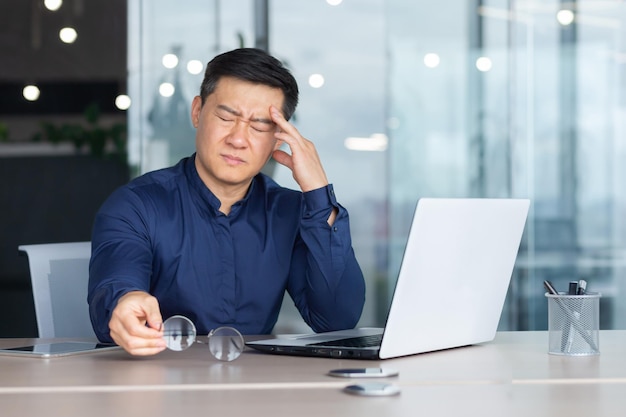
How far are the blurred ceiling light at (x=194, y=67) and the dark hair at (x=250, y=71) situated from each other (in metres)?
2.47

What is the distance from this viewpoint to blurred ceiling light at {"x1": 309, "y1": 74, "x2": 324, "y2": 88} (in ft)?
16.3

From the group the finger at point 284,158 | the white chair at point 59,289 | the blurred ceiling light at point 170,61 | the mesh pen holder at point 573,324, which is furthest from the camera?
the blurred ceiling light at point 170,61

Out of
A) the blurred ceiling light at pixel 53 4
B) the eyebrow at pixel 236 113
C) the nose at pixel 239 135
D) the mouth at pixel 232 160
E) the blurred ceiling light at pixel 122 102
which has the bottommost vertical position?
the mouth at pixel 232 160

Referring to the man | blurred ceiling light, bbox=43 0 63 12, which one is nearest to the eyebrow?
the man

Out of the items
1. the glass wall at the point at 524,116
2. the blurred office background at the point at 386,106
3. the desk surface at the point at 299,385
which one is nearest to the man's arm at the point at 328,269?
the desk surface at the point at 299,385

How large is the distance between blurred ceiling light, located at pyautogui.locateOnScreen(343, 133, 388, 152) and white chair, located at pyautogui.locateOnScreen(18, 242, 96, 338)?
99.1 inches

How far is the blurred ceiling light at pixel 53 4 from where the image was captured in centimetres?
495

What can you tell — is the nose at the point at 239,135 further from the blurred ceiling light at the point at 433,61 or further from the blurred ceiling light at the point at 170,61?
the blurred ceiling light at the point at 433,61

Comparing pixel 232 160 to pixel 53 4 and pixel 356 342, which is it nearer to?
pixel 356 342

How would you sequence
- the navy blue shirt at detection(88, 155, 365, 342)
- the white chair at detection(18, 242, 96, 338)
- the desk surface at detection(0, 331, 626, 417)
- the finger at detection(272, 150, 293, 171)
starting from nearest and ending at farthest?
the desk surface at detection(0, 331, 626, 417)
the navy blue shirt at detection(88, 155, 365, 342)
the finger at detection(272, 150, 293, 171)
the white chair at detection(18, 242, 96, 338)

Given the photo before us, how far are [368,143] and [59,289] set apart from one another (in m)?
2.66

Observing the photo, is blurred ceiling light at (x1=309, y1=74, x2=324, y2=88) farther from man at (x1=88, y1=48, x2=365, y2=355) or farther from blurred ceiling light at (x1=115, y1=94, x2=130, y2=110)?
man at (x1=88, y1=48, x2=365, y2=355)

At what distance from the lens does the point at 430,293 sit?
68.4 inches

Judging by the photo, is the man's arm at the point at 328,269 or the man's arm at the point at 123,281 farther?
the man's arm at the point at 328,269
